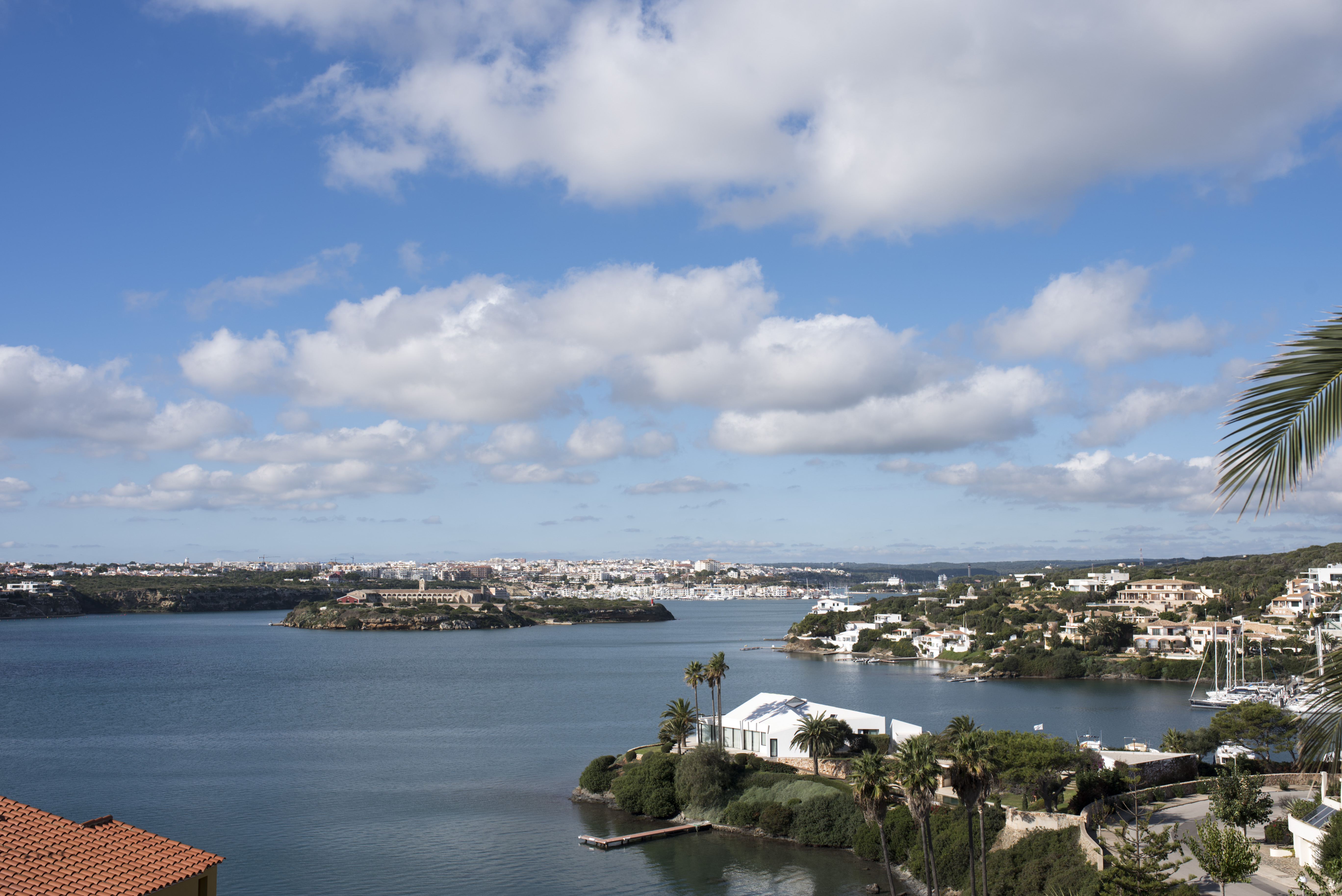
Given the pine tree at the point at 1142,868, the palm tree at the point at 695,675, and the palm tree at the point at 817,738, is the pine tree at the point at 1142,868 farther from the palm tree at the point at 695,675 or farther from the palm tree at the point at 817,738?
the palm tree at the point at 695,675

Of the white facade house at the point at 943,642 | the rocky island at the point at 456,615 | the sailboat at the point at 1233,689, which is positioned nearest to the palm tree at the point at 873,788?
the sailboat at the point at 1233,689

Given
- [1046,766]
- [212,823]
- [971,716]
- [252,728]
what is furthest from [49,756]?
[971,716]

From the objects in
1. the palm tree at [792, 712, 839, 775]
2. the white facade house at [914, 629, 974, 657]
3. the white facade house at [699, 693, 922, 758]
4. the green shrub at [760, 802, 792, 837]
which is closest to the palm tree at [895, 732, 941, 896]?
the green shrub at [760, 802, 792, 837]

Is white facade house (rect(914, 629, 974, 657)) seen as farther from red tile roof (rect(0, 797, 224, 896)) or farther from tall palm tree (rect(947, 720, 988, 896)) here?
red tile roof (rect(0, 797, 224, 896))

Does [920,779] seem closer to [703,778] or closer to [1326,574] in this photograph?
[703,778]

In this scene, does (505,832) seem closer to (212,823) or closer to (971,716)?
(212,823)

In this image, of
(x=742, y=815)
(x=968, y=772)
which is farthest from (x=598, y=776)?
(x=968, y=772)
